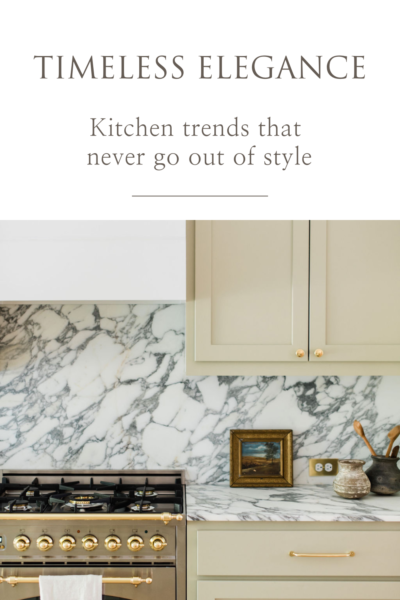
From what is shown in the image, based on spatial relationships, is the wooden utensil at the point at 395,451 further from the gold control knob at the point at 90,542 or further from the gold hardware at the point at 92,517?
the gold control knob at the point at 90,542

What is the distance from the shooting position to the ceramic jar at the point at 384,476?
6.17 ft

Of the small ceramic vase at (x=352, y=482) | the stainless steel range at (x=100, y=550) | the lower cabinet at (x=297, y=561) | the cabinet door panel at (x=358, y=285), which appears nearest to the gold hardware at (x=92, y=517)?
the stainless steel range at (x=100, y=550)

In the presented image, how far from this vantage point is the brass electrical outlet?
2.10 metres

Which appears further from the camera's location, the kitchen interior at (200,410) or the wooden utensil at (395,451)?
the wooden utensil at (395,451)

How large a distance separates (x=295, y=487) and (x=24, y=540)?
1064 millimetres

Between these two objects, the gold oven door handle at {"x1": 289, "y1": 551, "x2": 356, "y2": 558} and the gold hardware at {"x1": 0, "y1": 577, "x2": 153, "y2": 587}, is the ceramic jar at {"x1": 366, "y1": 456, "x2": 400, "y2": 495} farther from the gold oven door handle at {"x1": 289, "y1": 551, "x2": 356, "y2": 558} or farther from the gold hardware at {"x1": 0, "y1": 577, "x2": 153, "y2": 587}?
the gold hardware at {"x1": 0, "y1": 577, "x2": 153, "y2": 587}

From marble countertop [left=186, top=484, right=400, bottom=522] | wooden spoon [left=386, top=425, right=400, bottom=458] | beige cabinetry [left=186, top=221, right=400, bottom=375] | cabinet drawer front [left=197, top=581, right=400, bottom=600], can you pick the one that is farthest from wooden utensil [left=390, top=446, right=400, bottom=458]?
cabinet drawer front [left=197, top=581, right=400, bottom=600]

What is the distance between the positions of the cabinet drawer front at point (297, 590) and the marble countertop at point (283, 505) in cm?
21

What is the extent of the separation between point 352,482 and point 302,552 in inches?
13.4
